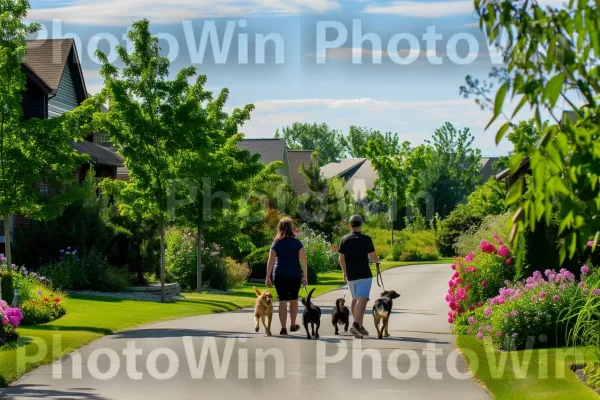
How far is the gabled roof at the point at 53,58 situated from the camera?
38091 mm

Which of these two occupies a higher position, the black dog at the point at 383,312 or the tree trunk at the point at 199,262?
the tree trunk at the point at 199,262

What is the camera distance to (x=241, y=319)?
2023 centimetres

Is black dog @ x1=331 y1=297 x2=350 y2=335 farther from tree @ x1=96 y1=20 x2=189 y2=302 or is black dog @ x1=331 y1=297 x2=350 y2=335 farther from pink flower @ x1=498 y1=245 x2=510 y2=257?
tree @ x1=96 y1=20 x2=189 y2=302

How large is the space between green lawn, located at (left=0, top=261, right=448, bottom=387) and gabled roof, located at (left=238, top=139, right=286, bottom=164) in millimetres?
51178

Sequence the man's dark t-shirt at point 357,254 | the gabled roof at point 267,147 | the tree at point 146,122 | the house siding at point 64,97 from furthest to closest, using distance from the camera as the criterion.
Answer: the gabled roof at point 267,147 → the house siding at point 64,97 → the tree at point 146,122 → the man's dark t-shirt at point 357,254

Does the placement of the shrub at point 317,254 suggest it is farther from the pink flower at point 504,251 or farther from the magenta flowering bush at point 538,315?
the magenta flowering bush at point 538,315

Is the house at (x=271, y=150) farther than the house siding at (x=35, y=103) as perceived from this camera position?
Yes

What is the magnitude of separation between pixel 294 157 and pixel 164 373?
86.3 metres

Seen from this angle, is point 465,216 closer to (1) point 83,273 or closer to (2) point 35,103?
(2) point 35,103

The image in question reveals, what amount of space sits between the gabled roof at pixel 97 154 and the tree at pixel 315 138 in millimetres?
122706

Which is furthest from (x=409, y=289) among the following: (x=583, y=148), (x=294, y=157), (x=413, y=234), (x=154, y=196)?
(x=294, y=157)

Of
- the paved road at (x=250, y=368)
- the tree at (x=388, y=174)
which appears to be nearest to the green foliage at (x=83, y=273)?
the paved road at (x=250, y=368)

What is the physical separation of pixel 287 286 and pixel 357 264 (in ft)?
4.10

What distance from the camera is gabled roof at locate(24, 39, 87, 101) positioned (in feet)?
125
